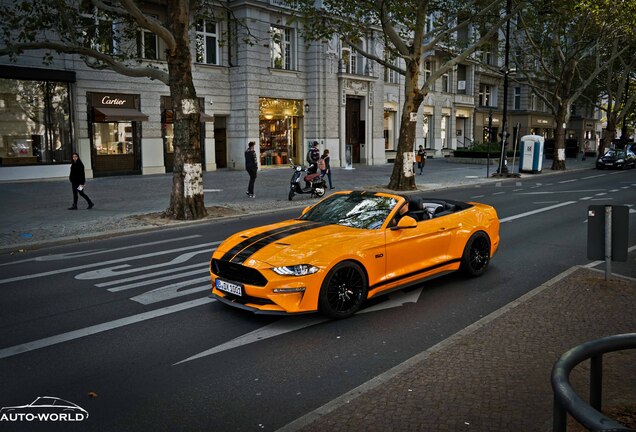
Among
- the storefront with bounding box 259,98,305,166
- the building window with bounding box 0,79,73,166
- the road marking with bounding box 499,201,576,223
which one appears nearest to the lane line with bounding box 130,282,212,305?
the road marking with bounding box 499,201,576,223

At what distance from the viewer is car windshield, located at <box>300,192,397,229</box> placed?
7.62 meters

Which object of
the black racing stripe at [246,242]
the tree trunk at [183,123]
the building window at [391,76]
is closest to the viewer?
the black racing stripe at [246,242]

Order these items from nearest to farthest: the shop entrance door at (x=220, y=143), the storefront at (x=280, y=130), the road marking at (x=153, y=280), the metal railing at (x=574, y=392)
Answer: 1. the metal railing at (x=574, y=392)
2. the road marking at (x=153, y=280)
3. the shop entrance door at (x=220, y=143)
4. the storefront at (x=280, y=130)

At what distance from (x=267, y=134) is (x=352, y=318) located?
→ 28819 millimetres

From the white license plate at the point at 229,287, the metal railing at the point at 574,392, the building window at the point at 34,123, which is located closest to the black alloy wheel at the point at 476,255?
the white license plate at the point at 229,287

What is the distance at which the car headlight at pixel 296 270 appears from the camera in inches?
250

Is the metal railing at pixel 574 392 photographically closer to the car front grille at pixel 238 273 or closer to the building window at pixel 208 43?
the car front grille at pixel 238 273

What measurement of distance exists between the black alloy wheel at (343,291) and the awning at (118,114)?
2283 centimetres

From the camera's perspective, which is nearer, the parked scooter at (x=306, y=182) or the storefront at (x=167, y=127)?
the parked scooter at (x=306, y=182)

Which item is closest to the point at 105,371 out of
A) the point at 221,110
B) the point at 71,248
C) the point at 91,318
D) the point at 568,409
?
the point at 91,318

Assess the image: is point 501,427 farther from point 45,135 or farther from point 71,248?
point 45,135

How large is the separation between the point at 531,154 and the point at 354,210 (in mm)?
28739

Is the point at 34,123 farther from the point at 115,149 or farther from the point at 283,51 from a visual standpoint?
the point at 283,51

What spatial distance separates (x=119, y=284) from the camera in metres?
8.53
